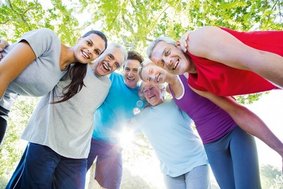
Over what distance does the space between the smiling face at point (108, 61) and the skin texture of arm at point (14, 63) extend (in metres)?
1.00

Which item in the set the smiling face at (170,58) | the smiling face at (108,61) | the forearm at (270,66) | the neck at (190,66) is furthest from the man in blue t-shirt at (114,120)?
the forearm at (270,66)

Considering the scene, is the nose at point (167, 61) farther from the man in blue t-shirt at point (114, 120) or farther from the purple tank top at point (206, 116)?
the man in blue t-shirt at point (114, 120)

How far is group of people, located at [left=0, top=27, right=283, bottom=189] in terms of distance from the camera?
2086mm

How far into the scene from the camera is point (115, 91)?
11.7 feet

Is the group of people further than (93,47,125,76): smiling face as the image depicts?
No

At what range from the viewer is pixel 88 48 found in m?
2.94

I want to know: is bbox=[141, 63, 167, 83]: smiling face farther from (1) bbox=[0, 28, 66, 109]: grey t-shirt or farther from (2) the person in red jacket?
(1) bbox=[0, 28, 66, 109]: grey t-shirt

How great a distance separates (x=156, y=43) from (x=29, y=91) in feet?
4.19

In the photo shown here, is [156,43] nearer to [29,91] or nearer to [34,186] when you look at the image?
[29,91]

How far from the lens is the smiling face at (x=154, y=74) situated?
3322mm

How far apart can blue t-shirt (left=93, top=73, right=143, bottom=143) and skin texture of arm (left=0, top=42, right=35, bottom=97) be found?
1.32 m

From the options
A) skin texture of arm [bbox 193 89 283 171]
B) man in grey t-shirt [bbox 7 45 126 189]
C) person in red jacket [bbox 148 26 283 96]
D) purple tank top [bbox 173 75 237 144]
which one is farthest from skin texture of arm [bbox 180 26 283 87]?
man in grey t-shirt [bbox 7 45 126 189]

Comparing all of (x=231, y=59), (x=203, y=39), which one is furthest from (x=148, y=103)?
(x=231, y=59)

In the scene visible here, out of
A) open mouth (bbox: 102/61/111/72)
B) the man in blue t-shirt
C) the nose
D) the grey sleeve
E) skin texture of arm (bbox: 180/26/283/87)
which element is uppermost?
skin texture of arm (bbox: 180/26/283/87)
